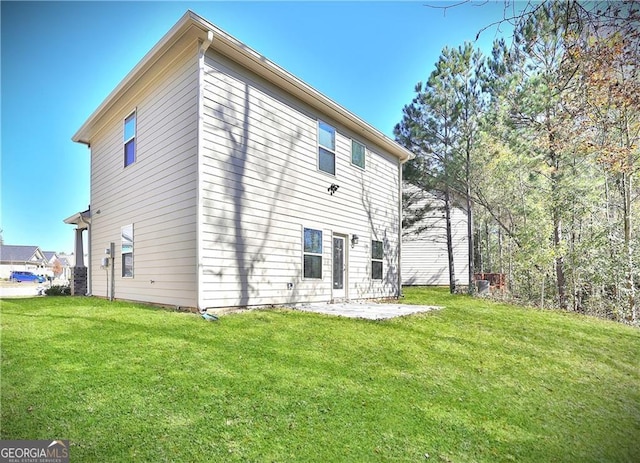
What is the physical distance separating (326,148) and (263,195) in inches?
99.3

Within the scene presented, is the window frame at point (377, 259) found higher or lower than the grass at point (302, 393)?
higher

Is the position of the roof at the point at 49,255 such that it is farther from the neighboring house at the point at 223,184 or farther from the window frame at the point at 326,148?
the window frame at the point at 326,148

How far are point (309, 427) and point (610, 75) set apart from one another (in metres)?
4.89

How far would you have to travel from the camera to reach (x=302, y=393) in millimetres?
2918

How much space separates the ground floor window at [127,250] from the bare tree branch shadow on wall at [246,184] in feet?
10.2

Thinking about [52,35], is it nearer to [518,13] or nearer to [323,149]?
[323,149]

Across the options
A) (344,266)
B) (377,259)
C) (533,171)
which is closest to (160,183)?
(344,266)

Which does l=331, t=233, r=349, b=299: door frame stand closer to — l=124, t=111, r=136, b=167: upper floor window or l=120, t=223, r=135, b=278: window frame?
l=120, t=223, r=135, b=278: window frame

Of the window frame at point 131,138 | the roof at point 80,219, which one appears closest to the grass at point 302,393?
the window frame at point 131,138

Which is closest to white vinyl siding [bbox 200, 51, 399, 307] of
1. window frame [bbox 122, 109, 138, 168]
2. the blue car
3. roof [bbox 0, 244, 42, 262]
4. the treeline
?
window frame [bbox 122, 109, 138, 168]

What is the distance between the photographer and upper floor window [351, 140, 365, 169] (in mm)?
9469

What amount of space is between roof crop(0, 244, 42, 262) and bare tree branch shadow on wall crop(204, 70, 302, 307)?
4409 cm

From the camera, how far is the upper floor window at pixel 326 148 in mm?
8323

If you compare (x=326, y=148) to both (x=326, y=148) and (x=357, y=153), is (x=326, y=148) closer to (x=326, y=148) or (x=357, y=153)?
(x=326, y=148)
